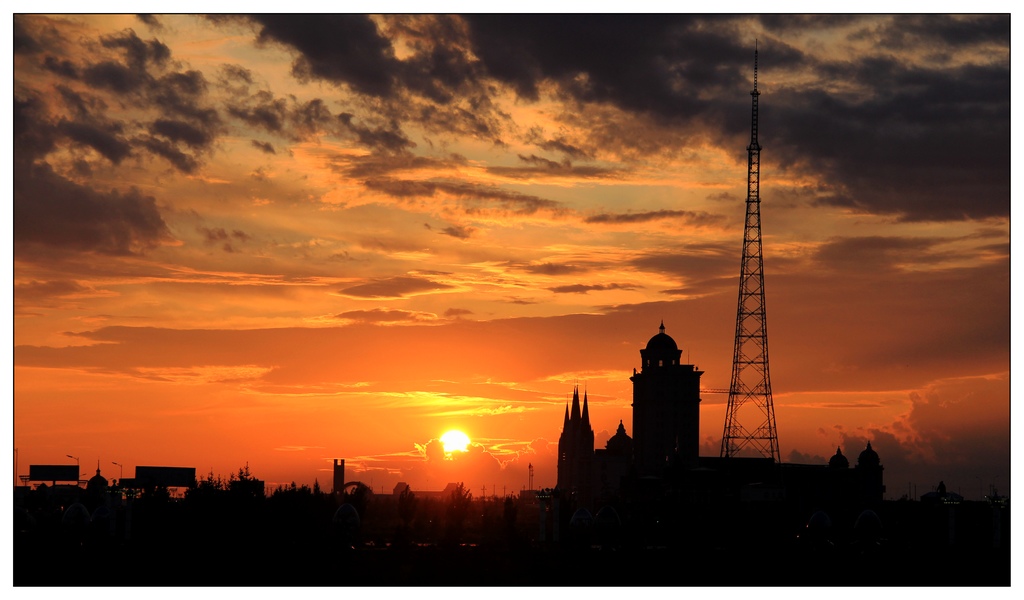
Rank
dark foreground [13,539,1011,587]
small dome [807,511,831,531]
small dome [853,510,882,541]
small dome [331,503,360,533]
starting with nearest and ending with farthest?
dark foreground [13,539,1011,587], small dome [331,503,360,533], small dome [853,510,882,541], small dome [807,511,831,531]

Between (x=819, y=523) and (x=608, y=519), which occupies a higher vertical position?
(x=819, y=523)

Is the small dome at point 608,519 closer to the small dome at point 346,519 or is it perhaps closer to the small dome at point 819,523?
the small dome at point 819,523

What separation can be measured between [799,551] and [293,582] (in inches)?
1931

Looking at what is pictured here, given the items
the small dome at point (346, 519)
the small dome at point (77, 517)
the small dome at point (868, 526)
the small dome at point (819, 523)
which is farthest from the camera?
the small dome at point (819, 523)

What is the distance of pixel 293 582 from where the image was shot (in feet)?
379

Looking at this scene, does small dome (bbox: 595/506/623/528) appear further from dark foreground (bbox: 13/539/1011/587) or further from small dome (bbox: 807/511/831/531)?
dark foreground (bbox: 13/539/1011/587)

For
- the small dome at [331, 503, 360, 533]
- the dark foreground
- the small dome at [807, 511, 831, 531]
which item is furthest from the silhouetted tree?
the small dome at [807, 511, 831, 531]

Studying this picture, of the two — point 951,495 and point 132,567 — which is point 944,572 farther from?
point 132,567

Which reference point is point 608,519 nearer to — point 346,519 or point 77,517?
point 346,519

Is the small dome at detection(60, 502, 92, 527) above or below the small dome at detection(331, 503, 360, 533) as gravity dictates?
above

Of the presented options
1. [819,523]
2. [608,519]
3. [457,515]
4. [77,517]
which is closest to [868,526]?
[819,523]

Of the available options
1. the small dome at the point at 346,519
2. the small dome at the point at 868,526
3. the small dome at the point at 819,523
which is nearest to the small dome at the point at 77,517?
the small dome at the point at 346,519

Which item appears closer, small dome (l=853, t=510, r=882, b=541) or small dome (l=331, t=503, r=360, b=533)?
small dome (l=331, t=503, r=360, b=533)

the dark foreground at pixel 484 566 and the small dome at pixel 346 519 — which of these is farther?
the small dome at pixel 346 519
